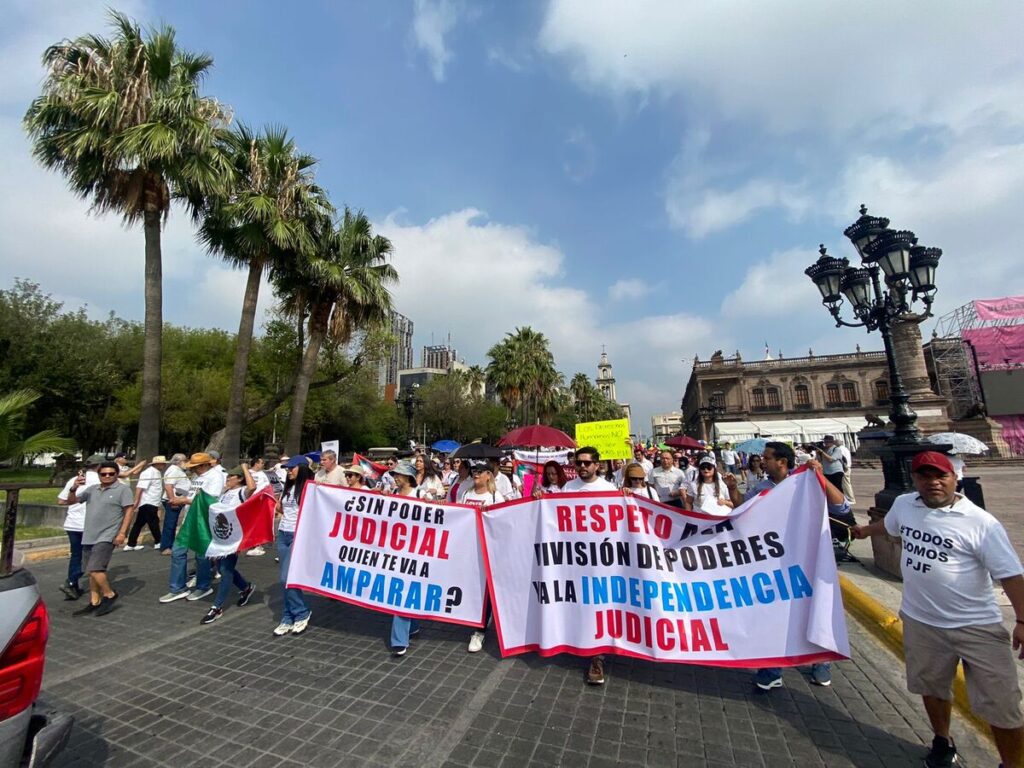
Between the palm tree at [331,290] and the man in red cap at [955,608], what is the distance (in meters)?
17.3

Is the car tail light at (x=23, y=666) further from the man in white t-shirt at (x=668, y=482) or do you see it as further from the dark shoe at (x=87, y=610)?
the man in white t-shirt at (x=668, y=482)

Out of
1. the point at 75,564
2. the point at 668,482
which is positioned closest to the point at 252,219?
the point at 75,564

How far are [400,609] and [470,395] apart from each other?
4915cm

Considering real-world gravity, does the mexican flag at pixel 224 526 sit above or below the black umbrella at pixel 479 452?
below

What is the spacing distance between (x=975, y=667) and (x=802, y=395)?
72.0m

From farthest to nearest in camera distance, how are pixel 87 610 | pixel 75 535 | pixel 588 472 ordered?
pixel 75 535
pixel 87 610
pixel 588 472

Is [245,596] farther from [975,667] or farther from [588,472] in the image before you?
[975,667]

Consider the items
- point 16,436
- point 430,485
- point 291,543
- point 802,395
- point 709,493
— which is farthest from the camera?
point 802,395

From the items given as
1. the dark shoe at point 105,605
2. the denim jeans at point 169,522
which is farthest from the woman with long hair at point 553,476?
the denim jeans at point 169,522

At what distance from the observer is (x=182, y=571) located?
20.0ft

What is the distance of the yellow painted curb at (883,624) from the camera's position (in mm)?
3303

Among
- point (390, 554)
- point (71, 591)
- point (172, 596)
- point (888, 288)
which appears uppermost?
point (888, 288)

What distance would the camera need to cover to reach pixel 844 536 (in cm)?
728

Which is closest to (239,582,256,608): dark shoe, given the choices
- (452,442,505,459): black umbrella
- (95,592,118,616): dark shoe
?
(95,592,118,616): dark shoe
